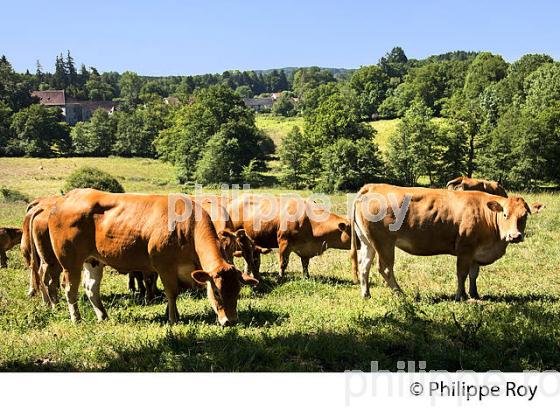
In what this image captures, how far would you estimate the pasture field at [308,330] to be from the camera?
19.9 ft

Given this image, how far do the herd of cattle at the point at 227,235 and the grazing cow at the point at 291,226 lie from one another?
0.03 m

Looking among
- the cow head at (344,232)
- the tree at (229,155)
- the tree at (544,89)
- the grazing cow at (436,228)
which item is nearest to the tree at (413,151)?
the tree at (544,89)

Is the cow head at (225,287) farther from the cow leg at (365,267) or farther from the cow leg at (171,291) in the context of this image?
the cow leg at (365,267)

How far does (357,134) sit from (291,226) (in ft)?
189

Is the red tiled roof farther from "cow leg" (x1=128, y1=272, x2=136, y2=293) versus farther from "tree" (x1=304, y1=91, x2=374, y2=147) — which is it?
"cow leg" (x1=128, y1=272, x2=136, y2=293)

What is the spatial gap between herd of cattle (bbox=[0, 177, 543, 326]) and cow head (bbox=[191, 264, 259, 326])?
0.6 inches

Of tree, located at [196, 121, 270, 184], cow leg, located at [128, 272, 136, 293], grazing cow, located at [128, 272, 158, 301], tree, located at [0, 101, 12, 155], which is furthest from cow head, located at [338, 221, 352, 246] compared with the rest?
tree, located at [0, 101, 12, 155]

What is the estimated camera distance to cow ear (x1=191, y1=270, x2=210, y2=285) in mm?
7086

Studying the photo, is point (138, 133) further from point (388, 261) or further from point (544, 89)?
point (388, 261)

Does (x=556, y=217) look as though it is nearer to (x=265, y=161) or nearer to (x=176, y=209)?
(x=176, y=209)

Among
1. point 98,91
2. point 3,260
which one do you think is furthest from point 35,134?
point 3,260

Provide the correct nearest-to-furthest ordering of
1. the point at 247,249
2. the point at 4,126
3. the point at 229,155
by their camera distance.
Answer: the point at 247,249
the point at 229,155
the point at 4,126

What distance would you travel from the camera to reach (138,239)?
26.1 ft

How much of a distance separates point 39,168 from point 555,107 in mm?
60655
